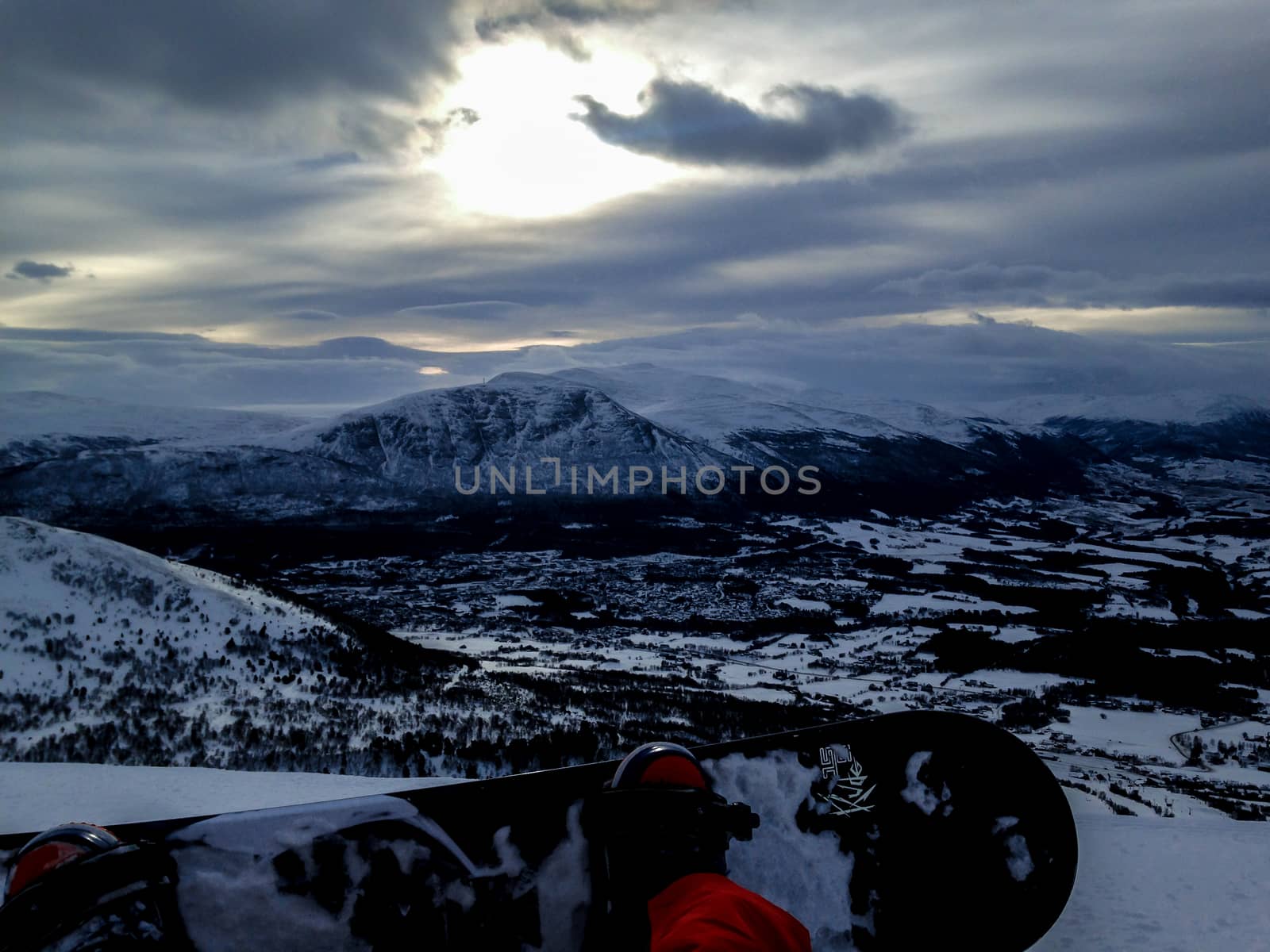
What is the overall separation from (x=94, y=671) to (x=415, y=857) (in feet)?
77.6

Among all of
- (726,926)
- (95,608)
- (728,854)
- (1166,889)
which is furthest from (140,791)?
(95,608)

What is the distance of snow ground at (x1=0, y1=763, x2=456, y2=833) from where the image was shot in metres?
9.25

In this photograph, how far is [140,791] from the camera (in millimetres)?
10023

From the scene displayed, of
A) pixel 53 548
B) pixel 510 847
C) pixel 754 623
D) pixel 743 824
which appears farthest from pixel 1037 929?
pixel 754 623

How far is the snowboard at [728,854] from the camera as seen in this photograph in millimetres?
4133

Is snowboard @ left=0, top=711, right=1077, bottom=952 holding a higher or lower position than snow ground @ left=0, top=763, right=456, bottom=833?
higher

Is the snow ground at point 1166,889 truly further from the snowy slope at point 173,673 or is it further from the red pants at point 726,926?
the snowy slope at point 173,673

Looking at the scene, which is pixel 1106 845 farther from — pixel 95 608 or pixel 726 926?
pixel 95 608

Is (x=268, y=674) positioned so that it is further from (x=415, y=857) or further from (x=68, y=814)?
(x=415, y=857)

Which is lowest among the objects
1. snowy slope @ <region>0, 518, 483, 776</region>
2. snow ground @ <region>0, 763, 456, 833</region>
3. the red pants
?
snowy slope @ <region>0, 518, 483, 776</region>

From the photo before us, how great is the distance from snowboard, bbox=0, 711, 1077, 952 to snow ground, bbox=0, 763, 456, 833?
5.52 metres

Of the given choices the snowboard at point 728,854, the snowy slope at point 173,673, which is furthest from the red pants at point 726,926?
the snowy slope at point 173,673

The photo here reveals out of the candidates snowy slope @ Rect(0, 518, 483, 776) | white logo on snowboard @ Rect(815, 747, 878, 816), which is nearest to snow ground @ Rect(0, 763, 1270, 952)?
white logo on snowboard @ Rect(815, 747, 878, 816)

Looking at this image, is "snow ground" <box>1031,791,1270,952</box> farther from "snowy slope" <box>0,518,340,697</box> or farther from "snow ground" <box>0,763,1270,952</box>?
"snowy slope" <box>0,518,340,697</box>
